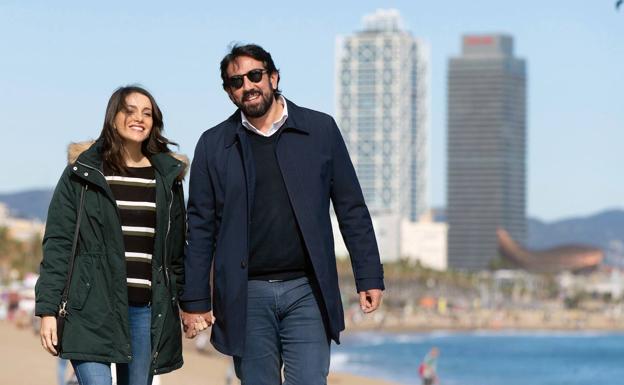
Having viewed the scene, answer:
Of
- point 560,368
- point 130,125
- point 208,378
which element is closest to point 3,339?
point 208,378

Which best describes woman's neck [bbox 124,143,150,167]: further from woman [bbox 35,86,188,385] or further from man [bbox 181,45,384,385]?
man [bbox 181,45,384,385]

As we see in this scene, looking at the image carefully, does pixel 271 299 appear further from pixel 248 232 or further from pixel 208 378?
pixel 208 378

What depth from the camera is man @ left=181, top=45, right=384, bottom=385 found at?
664 centimetres

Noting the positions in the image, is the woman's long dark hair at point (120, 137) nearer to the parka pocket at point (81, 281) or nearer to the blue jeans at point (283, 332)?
the parka pocket at point (81, 281)

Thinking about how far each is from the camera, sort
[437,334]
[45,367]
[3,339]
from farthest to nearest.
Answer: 1. [437,334]
2. [3,339]
3. [45,367]

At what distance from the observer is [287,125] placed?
6832 mm

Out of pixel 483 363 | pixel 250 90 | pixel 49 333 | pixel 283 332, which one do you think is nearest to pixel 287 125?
pixel 250 90

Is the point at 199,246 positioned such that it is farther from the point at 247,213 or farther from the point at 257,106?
the point at 257,106

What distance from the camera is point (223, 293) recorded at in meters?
6.67

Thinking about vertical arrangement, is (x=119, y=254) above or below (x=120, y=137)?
below

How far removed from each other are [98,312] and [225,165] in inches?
31.1

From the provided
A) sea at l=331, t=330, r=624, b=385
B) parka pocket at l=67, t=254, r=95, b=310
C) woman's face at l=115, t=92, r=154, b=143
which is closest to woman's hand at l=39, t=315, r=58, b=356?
parka pocket at l=67, t=254, r=95, b=310

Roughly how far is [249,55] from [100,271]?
1.09m

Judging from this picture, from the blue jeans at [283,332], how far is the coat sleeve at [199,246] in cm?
21
